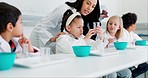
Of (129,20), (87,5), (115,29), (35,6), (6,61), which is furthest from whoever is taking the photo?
(129,20)

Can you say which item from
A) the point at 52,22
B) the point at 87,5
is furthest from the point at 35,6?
the point at 87,5

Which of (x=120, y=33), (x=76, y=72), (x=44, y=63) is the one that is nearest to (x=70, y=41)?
(x=44, y=63)

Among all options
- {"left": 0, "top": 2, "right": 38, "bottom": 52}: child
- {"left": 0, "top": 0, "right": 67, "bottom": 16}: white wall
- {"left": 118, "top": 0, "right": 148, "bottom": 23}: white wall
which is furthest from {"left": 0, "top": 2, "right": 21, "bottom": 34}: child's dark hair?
{"left": 118, "top": 0, "right": 148, "bottom": 23}: white wall

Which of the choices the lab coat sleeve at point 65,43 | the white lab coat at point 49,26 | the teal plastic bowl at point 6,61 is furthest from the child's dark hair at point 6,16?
the white lab coat at point 49,26

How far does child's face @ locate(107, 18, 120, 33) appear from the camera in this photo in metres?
2.34

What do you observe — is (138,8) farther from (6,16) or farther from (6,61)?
(6,61)

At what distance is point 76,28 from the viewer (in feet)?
5.61

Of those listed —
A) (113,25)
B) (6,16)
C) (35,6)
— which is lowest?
(113,25)

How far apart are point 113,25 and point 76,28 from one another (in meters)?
0.76

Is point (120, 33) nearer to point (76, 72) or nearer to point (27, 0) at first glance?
point (27, 0)

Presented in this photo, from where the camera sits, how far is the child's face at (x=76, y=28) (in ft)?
5.60

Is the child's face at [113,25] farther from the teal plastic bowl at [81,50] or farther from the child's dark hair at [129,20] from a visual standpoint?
the teal plastic bowl at [81,50]

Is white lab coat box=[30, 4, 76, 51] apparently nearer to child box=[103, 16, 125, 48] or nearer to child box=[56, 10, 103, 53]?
child box=[56, 10, 103, 53]

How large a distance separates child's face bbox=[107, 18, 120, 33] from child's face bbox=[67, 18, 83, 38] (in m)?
0.70
